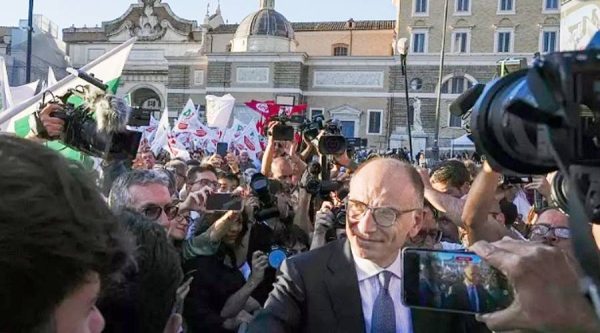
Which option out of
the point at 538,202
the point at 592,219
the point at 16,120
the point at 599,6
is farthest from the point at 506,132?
the point at 16,120

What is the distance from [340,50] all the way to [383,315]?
175 feet

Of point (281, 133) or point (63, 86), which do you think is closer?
point (63, 86)

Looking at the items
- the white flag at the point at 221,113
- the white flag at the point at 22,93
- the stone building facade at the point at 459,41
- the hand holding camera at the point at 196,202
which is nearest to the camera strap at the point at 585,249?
the hand holding camera at the point at 196,202

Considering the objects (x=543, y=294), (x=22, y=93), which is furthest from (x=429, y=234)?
(x=22, y=93)

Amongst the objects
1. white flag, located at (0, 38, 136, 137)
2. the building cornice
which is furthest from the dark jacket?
the building cornice

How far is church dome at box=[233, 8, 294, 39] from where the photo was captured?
162 feet

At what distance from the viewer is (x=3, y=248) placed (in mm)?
933

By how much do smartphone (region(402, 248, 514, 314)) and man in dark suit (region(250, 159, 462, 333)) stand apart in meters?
0.66

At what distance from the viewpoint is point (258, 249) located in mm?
4039

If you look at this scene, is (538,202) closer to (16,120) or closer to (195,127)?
(16,120)

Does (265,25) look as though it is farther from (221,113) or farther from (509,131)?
(509,131)

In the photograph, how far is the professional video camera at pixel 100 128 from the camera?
317 centimetres

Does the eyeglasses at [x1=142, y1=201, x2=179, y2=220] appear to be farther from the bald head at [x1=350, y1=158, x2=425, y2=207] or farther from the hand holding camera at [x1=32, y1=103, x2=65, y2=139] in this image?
the bald head at [x1=350, y1=158, x2=425, y2=207]

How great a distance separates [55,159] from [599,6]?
151 centimetres
